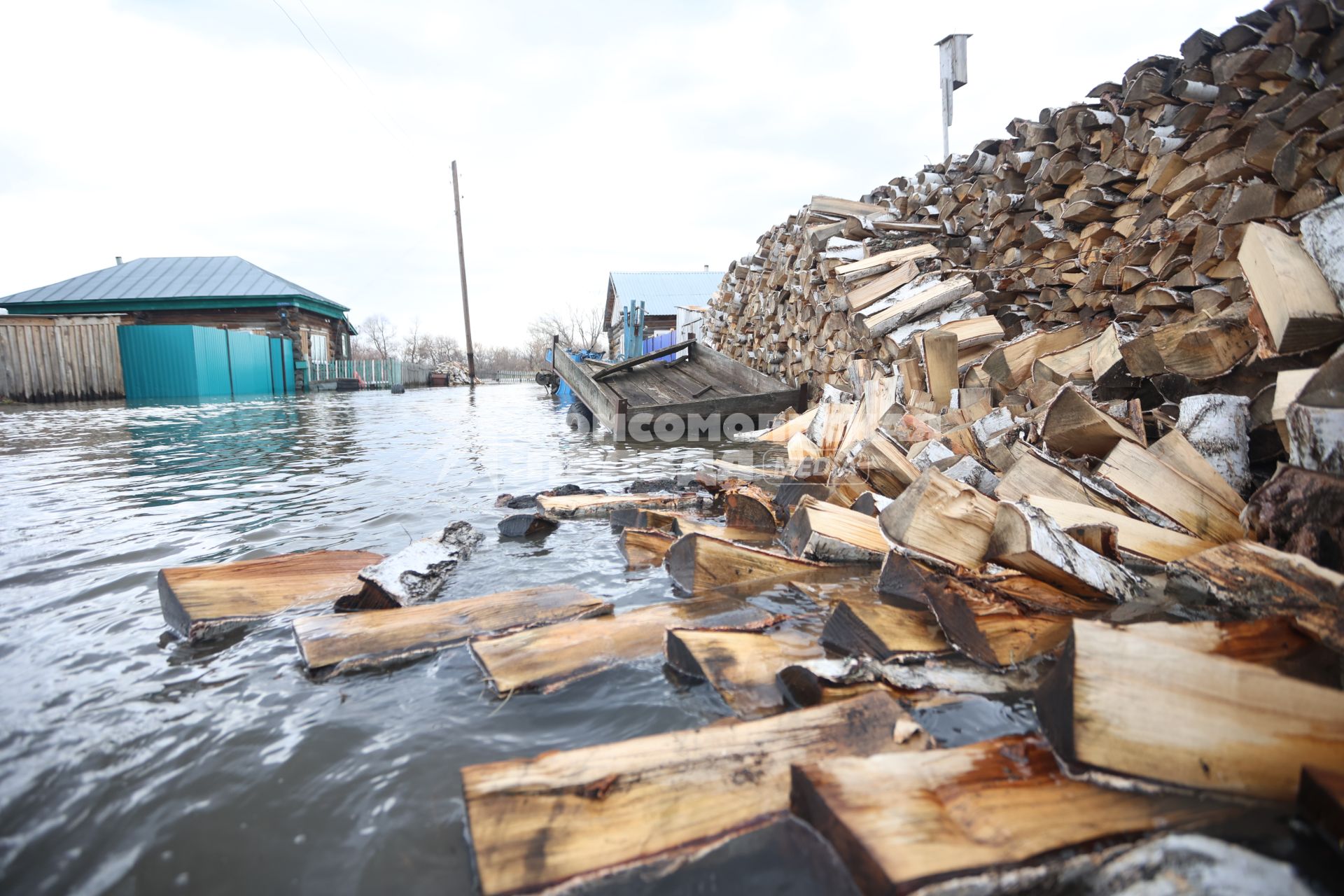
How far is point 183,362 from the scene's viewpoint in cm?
1755

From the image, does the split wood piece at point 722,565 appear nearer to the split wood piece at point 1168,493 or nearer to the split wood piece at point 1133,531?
the split wood piece at point 1133,531

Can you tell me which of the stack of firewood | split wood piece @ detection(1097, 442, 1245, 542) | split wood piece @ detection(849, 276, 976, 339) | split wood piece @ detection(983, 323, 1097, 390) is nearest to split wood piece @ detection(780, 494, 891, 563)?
split wood piece @ detection(1097, 442, 1245, 542)

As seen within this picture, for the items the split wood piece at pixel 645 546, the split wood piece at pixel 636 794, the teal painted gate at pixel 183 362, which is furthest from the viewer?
the teal painted gate at pixel 183 362

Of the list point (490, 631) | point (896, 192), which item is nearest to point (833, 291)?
point (896, 192)

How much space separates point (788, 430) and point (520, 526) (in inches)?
167

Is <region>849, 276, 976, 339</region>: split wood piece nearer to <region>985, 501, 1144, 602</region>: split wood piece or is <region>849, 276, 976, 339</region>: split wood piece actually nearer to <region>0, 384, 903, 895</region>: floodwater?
<region>0, 384, 903, 895</region>: floodwater

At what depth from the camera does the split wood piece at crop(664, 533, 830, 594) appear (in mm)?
2520

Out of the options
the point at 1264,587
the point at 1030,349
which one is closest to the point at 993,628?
the point at 1264,587

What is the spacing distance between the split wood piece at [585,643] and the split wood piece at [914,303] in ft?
13.4

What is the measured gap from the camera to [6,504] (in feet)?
13.5

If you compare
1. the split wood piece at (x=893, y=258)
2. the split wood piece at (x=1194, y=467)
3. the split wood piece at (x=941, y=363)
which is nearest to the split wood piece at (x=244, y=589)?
the split wood piece at (x=1194, y=467)

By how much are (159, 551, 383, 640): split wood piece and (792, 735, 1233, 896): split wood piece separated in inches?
76.6

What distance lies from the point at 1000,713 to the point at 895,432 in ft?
9.37

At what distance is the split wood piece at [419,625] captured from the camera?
74.4 inches
